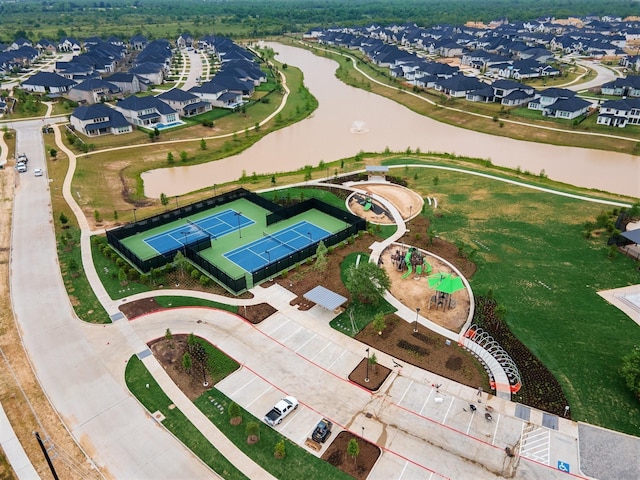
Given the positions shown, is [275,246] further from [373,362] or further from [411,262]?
[373,362]

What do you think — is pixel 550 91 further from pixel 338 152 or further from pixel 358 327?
pixel 358 327

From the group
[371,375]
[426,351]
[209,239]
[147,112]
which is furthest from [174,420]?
[147,112]

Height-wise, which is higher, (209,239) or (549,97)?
(549,97)

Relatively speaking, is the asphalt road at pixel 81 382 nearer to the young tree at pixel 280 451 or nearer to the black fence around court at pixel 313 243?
the young tree at pixel 280 451

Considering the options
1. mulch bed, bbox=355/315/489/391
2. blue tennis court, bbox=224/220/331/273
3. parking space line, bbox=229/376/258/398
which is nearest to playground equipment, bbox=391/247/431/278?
mulch bed, bbox=355/315/489/391

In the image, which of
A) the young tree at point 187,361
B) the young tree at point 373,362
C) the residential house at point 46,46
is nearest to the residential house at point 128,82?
the residential house at point 46,46
